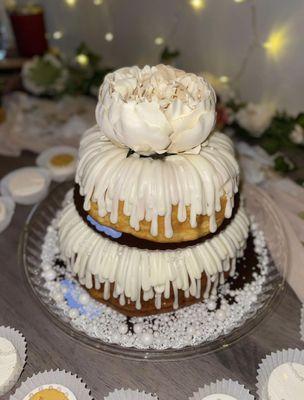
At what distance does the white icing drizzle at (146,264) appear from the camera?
149 centimetres

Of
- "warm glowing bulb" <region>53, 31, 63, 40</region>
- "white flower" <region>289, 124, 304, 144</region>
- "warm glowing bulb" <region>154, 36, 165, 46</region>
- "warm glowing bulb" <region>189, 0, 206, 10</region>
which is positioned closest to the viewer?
"white flower" <region>289, 124, 304, 144</region>

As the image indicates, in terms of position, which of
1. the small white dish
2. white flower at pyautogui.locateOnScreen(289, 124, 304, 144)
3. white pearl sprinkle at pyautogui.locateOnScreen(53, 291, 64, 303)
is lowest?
white pearl sprinkle at pyautogui.locateOnScreen(53, 291, 64, 303)

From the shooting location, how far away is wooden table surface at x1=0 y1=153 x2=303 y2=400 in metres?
1.43

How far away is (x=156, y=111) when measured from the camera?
1.31 m

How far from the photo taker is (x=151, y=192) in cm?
137

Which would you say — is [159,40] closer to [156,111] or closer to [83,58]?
[83,58]

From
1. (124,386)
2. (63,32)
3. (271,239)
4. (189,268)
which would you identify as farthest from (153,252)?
(63,32)

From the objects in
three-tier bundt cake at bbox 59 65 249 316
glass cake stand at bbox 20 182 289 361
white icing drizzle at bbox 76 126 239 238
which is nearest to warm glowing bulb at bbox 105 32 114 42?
glass cake stand at bbox 20 182 289 361

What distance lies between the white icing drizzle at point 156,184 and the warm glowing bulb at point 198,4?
1.09 m

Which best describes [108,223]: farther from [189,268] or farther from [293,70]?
[293,70]

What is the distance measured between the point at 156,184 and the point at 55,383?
65cm

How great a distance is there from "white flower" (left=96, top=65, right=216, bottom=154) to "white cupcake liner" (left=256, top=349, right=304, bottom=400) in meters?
0.68

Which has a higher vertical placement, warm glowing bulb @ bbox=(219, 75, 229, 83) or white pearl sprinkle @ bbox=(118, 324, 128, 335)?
warm glowing bulb @ bbox=(219, 75, 229, 83)

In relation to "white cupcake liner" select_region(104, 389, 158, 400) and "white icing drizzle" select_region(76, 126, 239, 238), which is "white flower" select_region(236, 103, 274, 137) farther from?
"white cupcake liner" select_region(104, 389, 158, 400)
